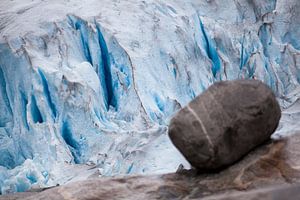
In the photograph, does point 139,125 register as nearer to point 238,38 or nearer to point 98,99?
point 98,99

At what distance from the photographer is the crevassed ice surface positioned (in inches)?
213

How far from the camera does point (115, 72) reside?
620 cm

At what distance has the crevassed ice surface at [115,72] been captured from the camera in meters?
5.40

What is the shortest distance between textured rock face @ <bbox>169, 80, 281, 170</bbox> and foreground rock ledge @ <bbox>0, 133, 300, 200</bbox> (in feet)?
0.31

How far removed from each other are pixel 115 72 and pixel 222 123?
3689 millimetres

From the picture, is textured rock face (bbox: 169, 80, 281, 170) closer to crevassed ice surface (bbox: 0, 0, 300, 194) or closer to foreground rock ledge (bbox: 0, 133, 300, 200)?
foreground rock ledge (bbox: 0, 133, 300, 200)

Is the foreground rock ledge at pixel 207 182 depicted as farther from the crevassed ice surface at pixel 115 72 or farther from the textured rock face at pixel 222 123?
the crevassed ice surface at pixel 115 72

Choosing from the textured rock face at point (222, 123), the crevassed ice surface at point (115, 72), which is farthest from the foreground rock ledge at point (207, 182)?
the crevassed ice surface at point (115, 72)

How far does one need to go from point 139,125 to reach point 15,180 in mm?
1596

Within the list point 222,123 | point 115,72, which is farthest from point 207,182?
point 115,72

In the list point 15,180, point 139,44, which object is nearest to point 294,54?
point 139,44

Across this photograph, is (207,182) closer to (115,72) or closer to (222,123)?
(222,123)

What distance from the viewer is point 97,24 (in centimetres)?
646

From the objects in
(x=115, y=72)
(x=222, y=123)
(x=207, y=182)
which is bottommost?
(x=115, y=72)
